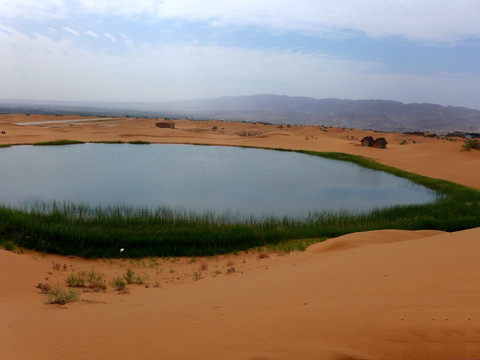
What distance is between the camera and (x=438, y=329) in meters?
3.32

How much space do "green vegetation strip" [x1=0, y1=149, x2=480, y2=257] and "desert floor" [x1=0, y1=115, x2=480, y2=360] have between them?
1.69ft

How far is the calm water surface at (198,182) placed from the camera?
1295cm

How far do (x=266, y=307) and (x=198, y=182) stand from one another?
1263 centimetres

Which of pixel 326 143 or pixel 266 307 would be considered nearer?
pixel 266 307

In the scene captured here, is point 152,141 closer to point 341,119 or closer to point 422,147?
point 422,147

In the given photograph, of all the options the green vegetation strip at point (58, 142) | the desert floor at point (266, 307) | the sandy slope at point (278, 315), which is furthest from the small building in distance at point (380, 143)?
the sandy slope at point (278, 315)

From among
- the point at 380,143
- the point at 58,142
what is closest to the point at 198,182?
the point at 58,142

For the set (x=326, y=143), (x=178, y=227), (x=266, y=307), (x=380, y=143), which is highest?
(x=380, y=143)

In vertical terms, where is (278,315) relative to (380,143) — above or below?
below

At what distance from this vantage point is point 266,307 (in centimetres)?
442

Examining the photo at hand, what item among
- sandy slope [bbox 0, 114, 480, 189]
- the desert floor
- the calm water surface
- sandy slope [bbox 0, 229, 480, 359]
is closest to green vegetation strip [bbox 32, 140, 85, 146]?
sandy slope [bbox 0, 114, 480, 189]

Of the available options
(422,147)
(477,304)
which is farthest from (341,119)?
(477,304)

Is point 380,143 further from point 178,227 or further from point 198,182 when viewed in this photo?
point 178,227

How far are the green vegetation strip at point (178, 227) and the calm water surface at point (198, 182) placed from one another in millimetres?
1209
